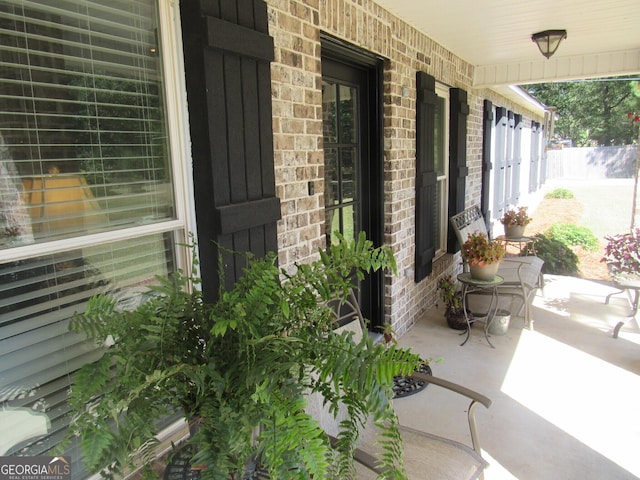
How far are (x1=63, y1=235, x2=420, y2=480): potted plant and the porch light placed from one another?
3.58m

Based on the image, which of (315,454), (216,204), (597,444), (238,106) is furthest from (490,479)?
(238,106)

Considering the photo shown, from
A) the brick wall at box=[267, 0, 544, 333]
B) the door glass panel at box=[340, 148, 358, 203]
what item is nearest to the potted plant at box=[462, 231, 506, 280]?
the brick wall at box=[267, 0, 544, 333]

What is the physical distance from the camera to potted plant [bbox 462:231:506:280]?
12.2ft

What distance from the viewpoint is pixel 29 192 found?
4.47ft

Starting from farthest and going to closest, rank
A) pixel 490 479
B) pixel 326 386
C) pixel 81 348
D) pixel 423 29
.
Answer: pixel 423 29 → pixel 490 479 → pixel 81 348 → pixel 326 386

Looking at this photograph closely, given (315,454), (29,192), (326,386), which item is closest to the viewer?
(315,454)

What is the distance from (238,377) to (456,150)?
4259 millimetres

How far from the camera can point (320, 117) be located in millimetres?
2523

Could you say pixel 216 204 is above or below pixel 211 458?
above

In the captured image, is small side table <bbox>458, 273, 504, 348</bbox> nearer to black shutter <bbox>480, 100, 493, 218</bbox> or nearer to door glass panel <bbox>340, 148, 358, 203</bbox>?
door glass panel <bbox>340, 148, 358, 203</bbox>

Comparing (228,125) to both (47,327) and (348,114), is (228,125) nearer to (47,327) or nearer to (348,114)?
(47,327)

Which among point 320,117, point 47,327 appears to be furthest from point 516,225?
point 47,327

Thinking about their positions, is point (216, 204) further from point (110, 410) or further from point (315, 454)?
point (315, 454)

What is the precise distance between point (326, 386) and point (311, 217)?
1387 millimetres
